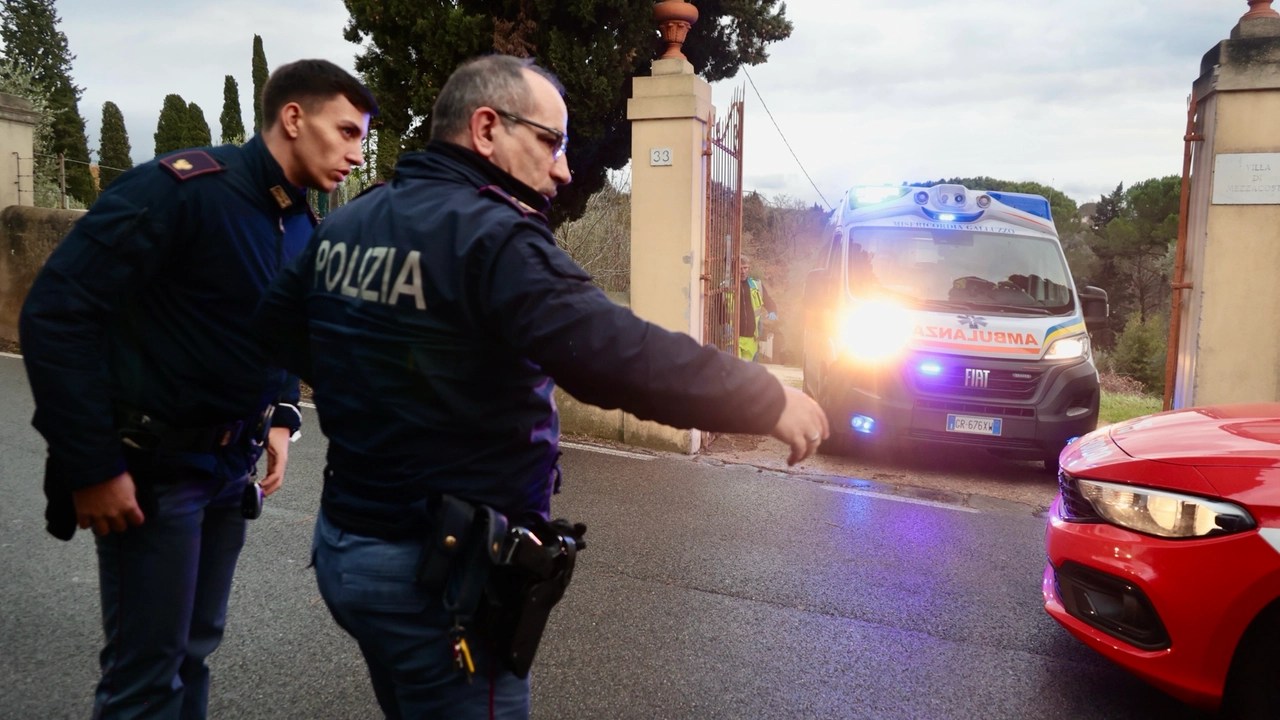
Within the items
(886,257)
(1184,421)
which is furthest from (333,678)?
(886,257)

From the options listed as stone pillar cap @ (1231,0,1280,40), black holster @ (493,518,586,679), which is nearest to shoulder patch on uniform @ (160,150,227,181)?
black holster @ (493,518,586,679)

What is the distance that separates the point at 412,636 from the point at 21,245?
40.1 ft

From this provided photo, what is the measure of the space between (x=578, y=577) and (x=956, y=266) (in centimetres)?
447

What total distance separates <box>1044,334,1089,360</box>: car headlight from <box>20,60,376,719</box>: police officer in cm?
578

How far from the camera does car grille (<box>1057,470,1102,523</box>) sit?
3.22 m

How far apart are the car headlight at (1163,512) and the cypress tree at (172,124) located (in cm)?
4116

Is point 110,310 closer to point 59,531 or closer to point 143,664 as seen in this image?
point 59,531

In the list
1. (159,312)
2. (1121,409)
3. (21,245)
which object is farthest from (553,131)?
(21,245)

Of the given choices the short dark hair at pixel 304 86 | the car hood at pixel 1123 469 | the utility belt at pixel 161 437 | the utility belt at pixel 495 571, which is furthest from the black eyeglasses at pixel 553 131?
the car hood at pixel 1123 469

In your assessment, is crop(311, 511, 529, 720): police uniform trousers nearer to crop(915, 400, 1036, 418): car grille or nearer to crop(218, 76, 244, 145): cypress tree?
crop(915, 400, 1036, 418): car grille

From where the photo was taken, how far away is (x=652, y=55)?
35.2 feet

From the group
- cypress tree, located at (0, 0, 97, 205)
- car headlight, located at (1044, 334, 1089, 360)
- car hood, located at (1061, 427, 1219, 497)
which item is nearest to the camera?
car hood, located at (1061, 427, 1219, 497)

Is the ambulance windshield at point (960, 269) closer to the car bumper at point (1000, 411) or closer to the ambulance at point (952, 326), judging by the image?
the ambulance at point (952, 326)

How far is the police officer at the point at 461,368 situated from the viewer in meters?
1.50
